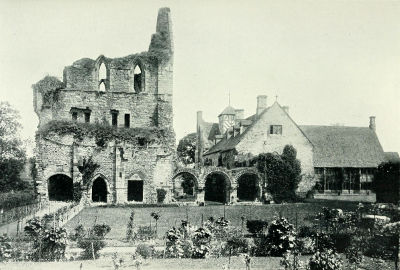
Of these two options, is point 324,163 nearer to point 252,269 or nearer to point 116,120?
point 116,120

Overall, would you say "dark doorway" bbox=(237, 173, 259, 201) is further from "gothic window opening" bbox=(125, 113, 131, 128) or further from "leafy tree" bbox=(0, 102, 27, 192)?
"leafy tree" bbox=(0, 102, 27, 192)

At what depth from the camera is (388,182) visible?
124 feet

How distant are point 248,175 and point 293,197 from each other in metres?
4.98

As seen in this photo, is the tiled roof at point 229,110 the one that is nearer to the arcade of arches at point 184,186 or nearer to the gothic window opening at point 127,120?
the arcade of arches at point 184,186

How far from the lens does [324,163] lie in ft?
164

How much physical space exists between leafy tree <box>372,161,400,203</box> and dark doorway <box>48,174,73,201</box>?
28728 millimetres

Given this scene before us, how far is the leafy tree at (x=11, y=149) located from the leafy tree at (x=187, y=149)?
107 feet

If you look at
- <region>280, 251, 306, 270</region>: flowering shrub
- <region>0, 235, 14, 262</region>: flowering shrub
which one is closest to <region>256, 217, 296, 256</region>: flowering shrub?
<region>280, 251, 306, 270</region>: flowering shrub

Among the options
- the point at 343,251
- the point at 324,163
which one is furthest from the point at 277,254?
the point at 324,163

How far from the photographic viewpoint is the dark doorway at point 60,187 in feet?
141

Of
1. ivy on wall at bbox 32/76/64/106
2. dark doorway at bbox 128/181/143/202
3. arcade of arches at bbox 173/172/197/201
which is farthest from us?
arcade of arches at bbox 173/172/197/201

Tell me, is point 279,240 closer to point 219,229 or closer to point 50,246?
point 219,229

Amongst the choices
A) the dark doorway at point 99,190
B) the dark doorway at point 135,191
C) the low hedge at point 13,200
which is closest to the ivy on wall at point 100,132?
the dark doorway at point 99,190

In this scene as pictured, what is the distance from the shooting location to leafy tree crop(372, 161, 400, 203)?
36666 millimetres
